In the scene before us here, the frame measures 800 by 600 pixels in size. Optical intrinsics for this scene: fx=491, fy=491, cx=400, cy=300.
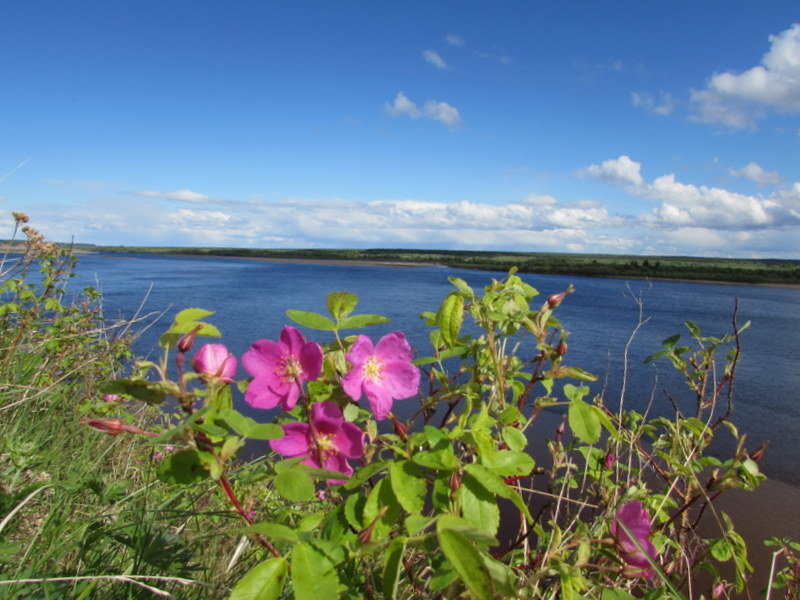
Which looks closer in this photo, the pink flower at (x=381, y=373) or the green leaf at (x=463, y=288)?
the pink flower at (x=381, y=373)

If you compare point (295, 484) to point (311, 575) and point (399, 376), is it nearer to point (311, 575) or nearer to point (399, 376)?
point (311, 575)

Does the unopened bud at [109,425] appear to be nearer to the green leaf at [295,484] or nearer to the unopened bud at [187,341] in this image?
the unopened bud at [187,341]

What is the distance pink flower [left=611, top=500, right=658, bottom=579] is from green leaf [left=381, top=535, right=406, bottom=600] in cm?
53

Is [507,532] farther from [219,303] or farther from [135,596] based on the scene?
[219,303]

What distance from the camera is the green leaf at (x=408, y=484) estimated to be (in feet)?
2.36

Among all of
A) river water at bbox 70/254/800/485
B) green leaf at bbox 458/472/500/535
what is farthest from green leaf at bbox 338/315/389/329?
river water at bbox 70/254/800/485

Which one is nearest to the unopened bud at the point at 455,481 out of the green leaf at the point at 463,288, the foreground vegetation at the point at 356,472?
the foreground vegetation at the point at 356,472

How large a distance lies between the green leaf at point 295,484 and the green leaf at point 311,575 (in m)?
0.07

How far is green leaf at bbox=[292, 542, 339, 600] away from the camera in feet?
2.22

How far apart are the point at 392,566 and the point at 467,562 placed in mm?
123

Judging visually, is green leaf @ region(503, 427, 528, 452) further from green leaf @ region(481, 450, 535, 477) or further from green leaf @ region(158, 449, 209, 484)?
green leaf @ region(158, 449, 209, 484)

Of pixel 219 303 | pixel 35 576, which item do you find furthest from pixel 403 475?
pixel 219 303

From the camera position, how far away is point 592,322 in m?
17.3

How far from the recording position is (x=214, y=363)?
865mm
